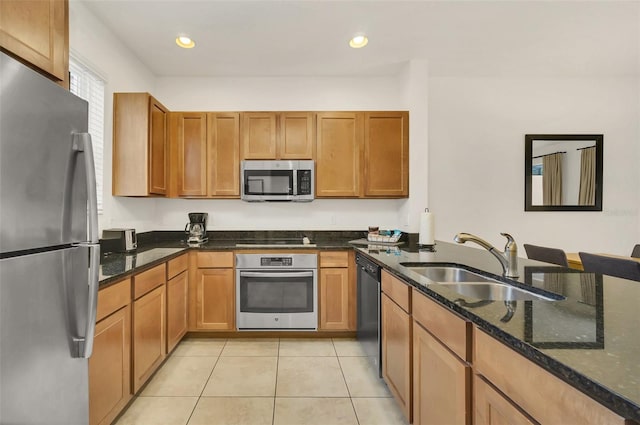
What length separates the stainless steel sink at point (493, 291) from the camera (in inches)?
56.5

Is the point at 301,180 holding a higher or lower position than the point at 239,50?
lower

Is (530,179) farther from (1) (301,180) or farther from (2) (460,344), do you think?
(2) (460,344)

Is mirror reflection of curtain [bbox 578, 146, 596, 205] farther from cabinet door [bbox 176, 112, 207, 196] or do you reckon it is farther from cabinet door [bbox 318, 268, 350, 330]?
cabinet door [bbox 176, 112, 207, 196]

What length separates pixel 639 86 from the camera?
11.9ft

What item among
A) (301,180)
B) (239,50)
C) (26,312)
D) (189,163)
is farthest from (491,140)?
(26,312)

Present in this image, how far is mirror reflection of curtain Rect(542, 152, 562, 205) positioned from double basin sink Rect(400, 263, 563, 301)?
100 inches

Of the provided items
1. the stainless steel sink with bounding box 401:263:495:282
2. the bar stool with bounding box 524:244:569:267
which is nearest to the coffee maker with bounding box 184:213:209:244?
the stainless steel sink with bounding box 401:263:495:282

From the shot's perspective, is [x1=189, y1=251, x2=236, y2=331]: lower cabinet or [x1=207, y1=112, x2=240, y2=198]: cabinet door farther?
[x1=207, y1=112, x2=240, y2=198]: cabinet door

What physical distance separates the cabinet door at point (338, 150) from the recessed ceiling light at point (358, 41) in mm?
675

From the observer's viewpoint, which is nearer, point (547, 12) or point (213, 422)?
point (213, 422)

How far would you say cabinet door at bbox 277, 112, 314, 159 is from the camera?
336 centimetres

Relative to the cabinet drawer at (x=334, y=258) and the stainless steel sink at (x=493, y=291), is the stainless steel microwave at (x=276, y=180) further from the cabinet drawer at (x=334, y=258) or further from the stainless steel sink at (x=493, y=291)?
the stainless steel sink at (x=493, y=291)

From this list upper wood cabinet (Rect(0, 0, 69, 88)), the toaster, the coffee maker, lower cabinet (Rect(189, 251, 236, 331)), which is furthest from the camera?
the coffee maker

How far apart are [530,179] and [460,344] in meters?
3.29
